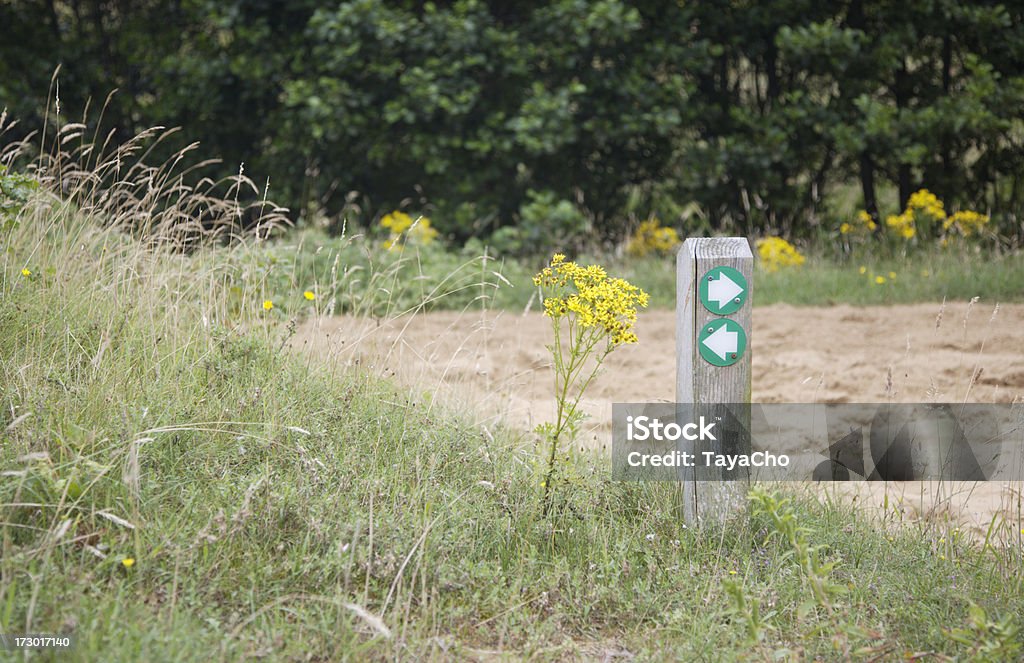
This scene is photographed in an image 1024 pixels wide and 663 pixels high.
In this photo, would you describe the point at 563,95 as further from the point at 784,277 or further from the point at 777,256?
the point at 784,277

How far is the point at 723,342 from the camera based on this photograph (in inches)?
130

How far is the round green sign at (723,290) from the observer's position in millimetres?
3305

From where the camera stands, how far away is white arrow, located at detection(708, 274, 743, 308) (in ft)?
10.8

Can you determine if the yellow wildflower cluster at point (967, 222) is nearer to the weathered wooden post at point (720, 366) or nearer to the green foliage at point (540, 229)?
the green foliage at point (540, 229)

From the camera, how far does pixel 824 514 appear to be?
364cm

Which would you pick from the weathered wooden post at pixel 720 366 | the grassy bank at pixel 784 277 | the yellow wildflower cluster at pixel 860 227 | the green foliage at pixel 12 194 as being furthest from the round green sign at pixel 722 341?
the yellow wildflower cluster at pixel 860 227

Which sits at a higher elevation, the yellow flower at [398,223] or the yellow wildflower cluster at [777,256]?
the yellow flower at [398,223]

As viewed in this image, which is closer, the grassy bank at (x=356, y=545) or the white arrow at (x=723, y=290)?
the grassy bank at (x=356, y=545)

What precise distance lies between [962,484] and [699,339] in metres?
1.85

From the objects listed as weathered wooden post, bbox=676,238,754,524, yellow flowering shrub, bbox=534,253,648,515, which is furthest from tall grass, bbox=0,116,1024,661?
yellow flowering shrub, bbox=534,253,648,515

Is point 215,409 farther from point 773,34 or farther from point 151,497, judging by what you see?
point 773,34

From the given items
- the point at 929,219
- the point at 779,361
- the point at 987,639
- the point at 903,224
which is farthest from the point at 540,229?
the point at 987,639

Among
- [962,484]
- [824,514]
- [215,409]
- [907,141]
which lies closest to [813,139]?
[907,141]

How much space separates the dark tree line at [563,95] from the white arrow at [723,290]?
598 cm
